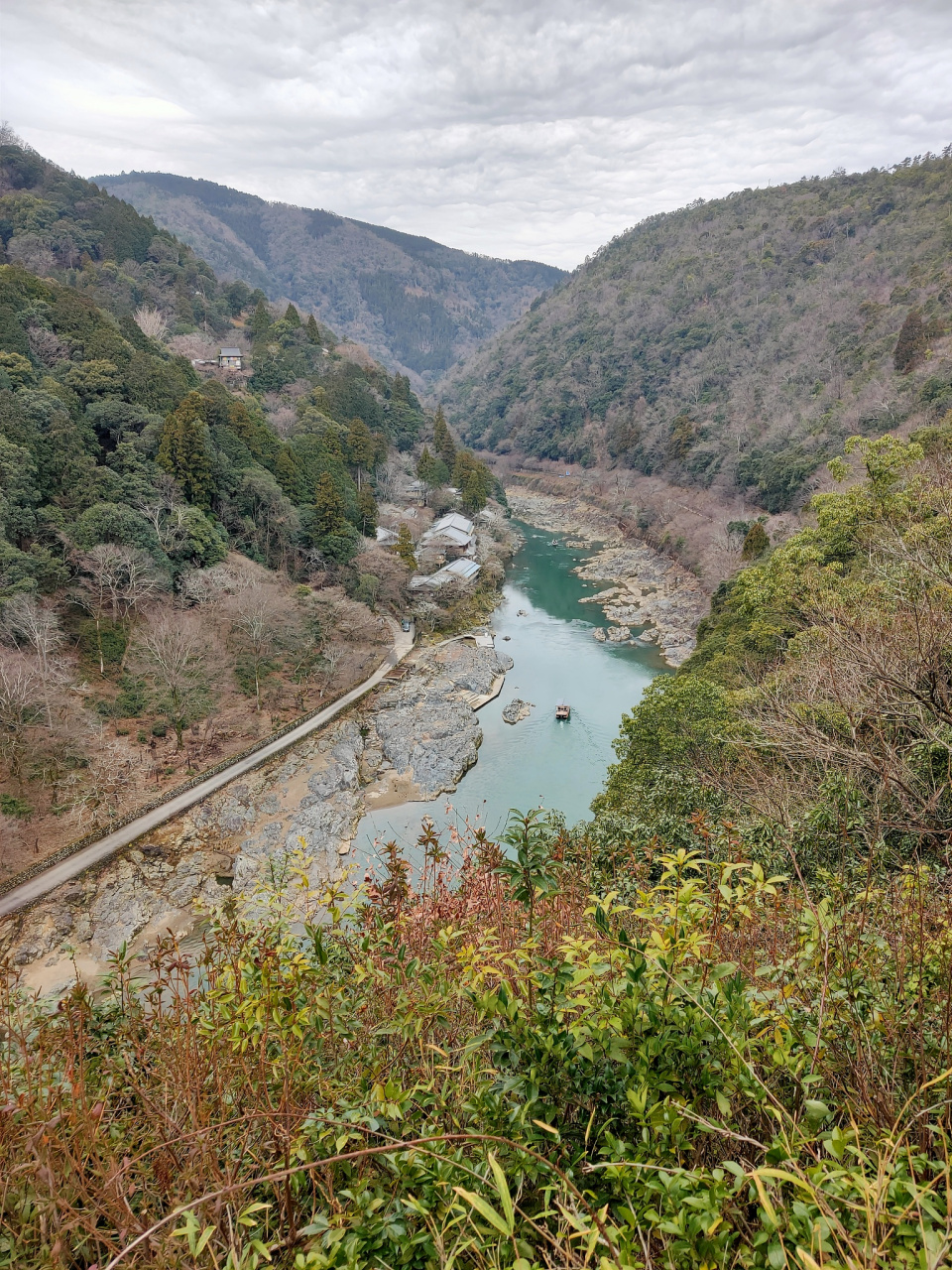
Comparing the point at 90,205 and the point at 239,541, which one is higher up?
the point at 90,205

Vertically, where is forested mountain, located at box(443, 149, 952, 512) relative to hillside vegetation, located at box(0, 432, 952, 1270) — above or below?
above

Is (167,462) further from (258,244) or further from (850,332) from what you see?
(258,244)

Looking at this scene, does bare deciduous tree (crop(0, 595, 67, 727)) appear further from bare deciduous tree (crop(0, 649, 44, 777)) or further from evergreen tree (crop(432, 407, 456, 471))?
evergreen tree (crop(432, 407, 456, 471))

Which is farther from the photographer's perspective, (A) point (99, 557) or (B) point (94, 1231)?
(A) point (99, 557)

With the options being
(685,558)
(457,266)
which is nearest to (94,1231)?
(685,558)

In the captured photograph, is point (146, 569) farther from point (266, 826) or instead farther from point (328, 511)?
point (266, 826)

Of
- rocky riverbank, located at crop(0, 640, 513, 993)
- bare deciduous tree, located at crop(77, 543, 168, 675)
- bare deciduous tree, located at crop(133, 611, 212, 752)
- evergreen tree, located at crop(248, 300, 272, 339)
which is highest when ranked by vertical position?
evergreen tree, located at crop(248, 300, 272, 339)

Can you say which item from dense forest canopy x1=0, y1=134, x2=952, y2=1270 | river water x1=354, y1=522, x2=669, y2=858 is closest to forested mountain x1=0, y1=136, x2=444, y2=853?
dense forest canopy x1=0, y1=134, x2=952, y2=1270

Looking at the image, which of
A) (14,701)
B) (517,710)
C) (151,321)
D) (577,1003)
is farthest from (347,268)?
(577,1003)
